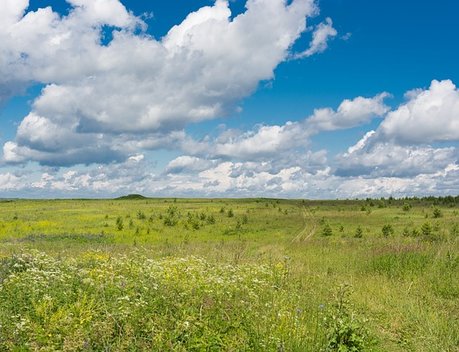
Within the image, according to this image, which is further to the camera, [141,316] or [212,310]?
[212,310]

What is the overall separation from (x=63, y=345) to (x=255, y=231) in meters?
36.7

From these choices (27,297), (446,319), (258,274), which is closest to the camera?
(27,297)

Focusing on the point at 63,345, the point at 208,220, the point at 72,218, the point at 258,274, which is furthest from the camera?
the point at 72,218

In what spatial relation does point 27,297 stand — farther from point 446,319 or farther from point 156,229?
point 156,229

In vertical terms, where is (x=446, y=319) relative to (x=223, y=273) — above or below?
below

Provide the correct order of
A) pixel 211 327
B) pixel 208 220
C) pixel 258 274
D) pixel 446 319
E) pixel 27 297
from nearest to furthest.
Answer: pixel 211 327 → pixel 27 297 → pixel 446 319 → pixel 258 274 → pixel 208 220

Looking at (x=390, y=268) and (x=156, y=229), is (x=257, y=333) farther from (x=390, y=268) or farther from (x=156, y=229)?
(x=156, y=229)

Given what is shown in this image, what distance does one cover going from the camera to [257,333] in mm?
6926

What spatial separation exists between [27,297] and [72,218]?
49.8m

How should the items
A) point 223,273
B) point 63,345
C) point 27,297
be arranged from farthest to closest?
point 223,273 < point 27,297 < point 63,345

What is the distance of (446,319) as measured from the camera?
374 inches

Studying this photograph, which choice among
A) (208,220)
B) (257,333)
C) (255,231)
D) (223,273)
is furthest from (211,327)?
(208,220)

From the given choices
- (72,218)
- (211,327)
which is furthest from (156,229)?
(211,327)

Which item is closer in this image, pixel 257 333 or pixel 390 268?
pixel 257 333
